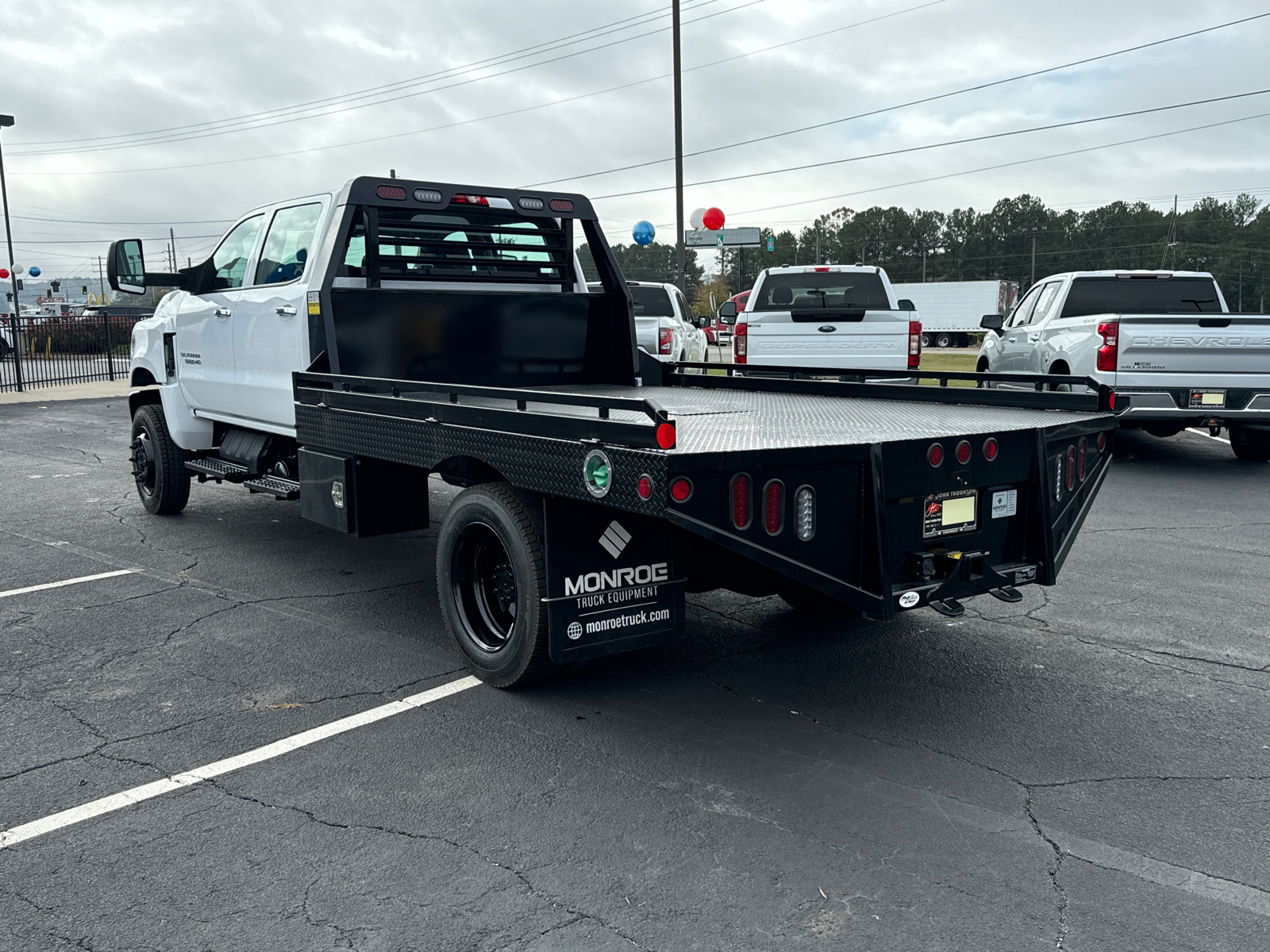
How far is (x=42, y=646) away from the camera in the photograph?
17.5ft

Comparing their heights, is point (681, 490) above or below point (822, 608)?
above

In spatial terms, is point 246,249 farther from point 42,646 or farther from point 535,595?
point 535,595

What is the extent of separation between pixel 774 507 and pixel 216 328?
514cm

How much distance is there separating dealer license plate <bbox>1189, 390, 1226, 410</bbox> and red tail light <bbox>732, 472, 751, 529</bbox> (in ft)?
26.7

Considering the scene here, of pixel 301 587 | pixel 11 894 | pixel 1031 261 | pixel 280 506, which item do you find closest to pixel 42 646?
pixel 301 587

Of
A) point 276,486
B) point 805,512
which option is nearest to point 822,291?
point 276,486

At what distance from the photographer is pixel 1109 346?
10.3 metres

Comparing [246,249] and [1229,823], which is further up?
[246,249]

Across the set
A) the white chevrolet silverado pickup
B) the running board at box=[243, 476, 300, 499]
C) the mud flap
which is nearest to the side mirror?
the running board at box=[243, 476, 300, 499]

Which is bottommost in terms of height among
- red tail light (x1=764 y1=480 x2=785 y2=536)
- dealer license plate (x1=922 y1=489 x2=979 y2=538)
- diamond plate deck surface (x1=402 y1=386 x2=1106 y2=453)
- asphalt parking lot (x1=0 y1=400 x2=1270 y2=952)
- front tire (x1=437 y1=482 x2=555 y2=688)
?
asphalt parking lot (x1=0 y1=400 x2=1270 y2=952)

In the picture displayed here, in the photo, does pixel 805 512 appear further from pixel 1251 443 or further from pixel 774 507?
pixel 1251 443

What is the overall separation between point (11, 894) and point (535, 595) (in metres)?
1.92

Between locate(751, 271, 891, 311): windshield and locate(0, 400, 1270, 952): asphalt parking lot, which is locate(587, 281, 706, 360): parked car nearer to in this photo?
locate(751, 271, 891, 311): windshield

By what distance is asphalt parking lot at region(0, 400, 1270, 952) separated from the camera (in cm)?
294
